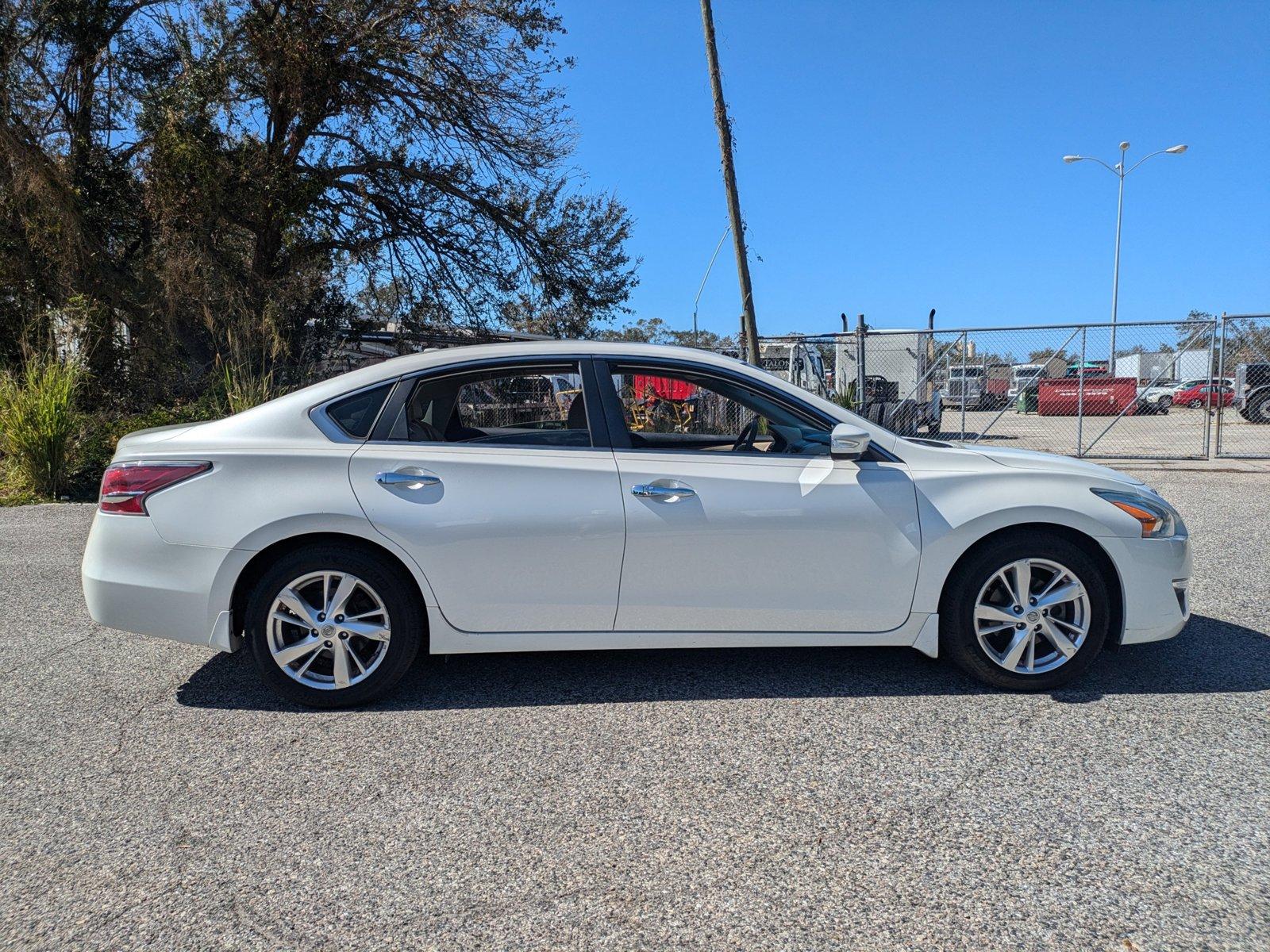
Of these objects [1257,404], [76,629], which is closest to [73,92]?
[76,629]

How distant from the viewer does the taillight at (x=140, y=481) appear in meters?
3.91

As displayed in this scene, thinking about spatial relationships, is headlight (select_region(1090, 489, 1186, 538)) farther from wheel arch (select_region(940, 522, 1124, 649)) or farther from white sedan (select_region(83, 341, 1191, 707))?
wheel arch (select_region(940, 522, 1124, 649))

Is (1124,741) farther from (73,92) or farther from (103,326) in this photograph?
(73,92)

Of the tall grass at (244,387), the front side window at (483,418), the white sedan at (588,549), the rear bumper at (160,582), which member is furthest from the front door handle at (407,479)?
the tall grass at (244,387)

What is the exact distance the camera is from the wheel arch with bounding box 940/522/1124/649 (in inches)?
158

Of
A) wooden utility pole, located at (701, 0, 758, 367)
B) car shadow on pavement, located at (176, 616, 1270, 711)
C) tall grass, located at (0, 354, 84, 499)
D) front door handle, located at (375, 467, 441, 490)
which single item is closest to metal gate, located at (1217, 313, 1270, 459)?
wooden utility pole, located at (701, 0, 758, 367)

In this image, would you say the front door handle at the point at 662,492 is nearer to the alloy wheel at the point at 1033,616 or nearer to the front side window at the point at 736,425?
the front side window at the point at 736,425

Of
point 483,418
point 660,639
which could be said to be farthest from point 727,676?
point 483,418

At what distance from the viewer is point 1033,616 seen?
3.97 m

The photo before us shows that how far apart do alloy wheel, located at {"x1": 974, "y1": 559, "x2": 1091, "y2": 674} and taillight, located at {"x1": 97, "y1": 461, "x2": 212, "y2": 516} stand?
347 centimetres

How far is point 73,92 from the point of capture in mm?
15305

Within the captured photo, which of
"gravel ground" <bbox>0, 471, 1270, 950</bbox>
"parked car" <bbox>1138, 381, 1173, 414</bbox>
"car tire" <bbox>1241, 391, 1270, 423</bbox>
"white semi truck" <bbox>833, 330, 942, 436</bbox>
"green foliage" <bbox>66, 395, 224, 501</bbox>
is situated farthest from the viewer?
"car tire" <bbox>1241, 391, 1270, 423</bbox>

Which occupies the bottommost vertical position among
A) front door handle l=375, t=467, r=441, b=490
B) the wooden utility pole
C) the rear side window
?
front door handle l=375, t=467, r=441, b=490

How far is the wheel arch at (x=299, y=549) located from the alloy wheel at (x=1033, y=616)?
2465mm
